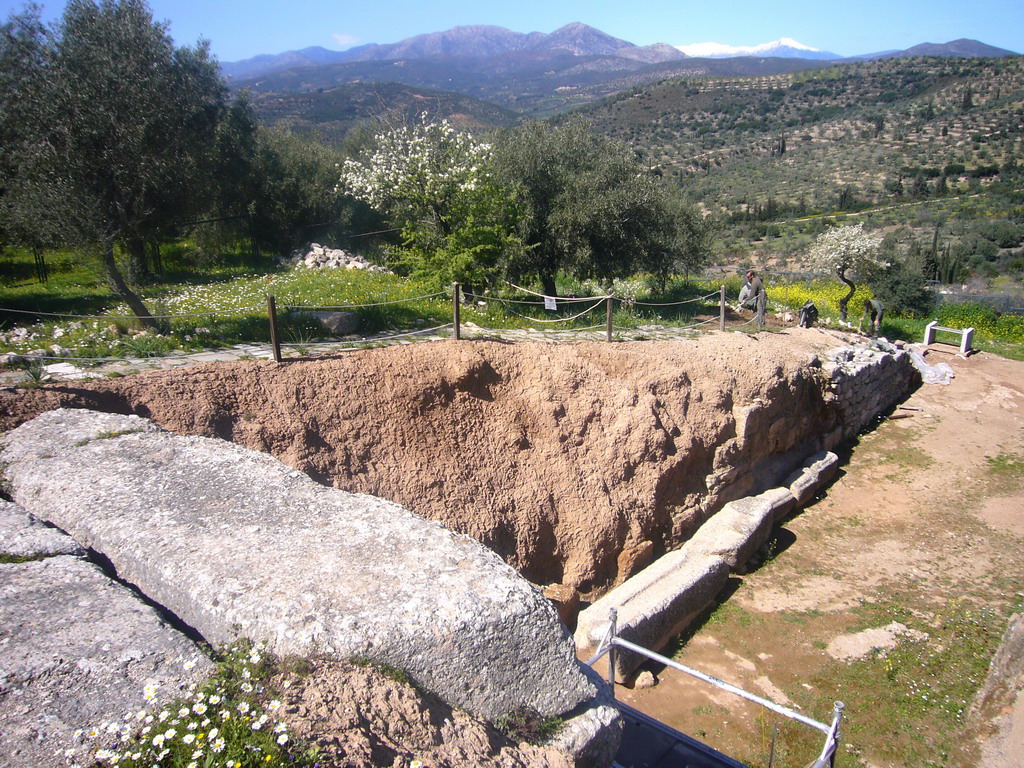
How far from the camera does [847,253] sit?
18484mm

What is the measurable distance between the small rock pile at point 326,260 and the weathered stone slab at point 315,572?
14322 millimetres

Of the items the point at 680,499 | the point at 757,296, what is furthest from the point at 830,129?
the point at 680,499

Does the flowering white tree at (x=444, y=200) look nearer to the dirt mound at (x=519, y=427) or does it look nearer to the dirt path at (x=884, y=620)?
the dirt mound at (x=519, y=427)

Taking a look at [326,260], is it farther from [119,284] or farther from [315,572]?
[315,572]

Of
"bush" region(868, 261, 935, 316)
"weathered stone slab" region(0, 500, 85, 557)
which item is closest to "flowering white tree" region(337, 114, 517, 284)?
"weathered stone slab" region(0, 500, 85, 557)

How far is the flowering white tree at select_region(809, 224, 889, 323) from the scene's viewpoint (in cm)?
1834

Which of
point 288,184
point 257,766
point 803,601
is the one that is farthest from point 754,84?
point 257,766

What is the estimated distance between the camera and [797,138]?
4909 cm

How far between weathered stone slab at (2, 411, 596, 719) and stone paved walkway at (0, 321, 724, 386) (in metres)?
2.26

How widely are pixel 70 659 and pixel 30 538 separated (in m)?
1.38

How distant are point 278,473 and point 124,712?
7.74 feet

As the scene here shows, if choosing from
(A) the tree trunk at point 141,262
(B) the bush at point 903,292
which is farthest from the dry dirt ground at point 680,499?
(B) the bush at point 903,292

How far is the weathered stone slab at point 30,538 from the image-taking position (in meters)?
4.00

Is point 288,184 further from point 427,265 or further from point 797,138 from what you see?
point 797,138
